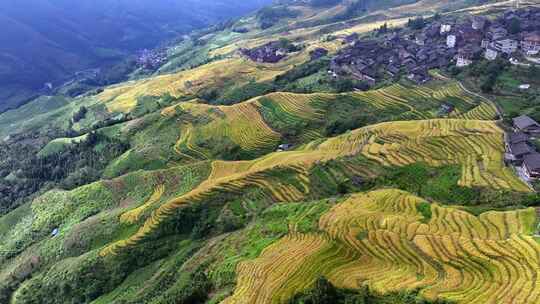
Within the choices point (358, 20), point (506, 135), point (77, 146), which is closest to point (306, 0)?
point (358, 20)

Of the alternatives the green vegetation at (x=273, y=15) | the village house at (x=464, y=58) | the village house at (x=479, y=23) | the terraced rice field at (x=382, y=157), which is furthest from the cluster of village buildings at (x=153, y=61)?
the terraced rice field at (x=382, y=157)

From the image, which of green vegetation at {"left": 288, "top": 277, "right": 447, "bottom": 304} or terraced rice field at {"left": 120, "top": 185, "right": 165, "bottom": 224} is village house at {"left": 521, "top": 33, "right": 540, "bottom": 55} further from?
terraced rice field at {"left": 120, "top": 185, "right": 165, "bottom": 224}

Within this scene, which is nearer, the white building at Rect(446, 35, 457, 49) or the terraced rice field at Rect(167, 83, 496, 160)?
the terraced rice field at Rect(167, 83, 496, 160)

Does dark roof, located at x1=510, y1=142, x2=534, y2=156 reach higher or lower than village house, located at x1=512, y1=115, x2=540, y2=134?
higher

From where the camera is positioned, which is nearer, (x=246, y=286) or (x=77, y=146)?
(x=246, y=286)

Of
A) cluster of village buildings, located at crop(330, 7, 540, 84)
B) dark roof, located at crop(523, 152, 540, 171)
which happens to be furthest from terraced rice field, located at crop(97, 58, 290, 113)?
dark roof, located at crop(523, 152, 540, 171)

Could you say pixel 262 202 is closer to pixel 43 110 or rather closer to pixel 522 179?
pixel 522 179

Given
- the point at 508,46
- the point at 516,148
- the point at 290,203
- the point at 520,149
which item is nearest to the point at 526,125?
the point at 516,148
